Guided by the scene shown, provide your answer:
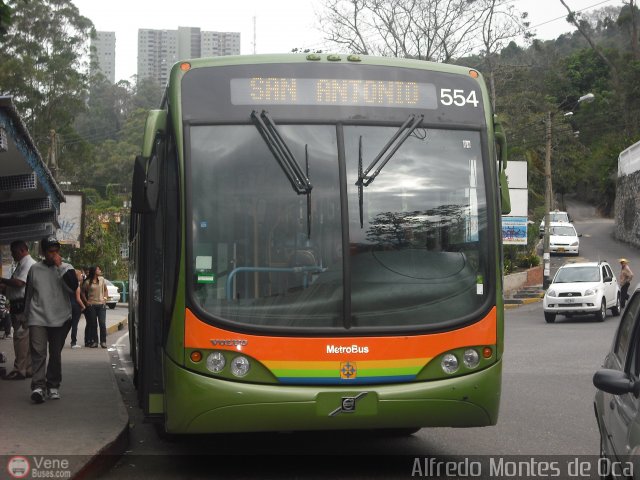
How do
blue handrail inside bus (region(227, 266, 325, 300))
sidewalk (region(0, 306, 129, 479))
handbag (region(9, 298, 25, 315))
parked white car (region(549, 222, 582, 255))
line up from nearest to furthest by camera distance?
1. blue handrail inside bus (region(227, 266, 325, 300))
2. sidewalk (region(0, 306, 129, 479))
3. handbag (region(9, 298, 25, 315))
4. parked white car (region(549, 222, 582, 255))

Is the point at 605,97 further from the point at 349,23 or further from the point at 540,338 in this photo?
the point at 540,338

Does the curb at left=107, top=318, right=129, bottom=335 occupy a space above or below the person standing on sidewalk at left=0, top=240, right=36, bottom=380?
below

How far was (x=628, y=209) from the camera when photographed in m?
55.5

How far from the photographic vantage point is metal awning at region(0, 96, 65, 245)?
1009 centimetres

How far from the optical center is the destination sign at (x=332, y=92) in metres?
8.03

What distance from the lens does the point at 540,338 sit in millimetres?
22719

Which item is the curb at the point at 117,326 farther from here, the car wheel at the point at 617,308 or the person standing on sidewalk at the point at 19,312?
the person standing on sidewalk at the point at 19,312

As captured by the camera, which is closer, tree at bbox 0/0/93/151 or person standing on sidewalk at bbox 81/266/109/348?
person standing on sidewalk at bbox 81/266/109/348

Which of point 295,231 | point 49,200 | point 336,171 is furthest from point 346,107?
point 49,200

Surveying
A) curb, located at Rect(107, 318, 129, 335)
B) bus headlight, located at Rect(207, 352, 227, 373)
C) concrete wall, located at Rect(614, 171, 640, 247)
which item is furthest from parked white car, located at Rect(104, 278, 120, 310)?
bus headlight, located at Rect(207, 352, 227, 373)

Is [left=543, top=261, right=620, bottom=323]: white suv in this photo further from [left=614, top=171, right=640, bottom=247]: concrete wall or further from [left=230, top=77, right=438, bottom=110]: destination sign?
[left=614, top=171, right=640, bottom=247]: concrete wall

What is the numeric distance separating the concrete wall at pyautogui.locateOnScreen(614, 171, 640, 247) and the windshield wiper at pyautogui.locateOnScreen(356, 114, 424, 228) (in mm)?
46687

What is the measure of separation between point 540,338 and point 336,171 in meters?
15.9

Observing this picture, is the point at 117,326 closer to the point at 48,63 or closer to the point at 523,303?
the point at 523,303
